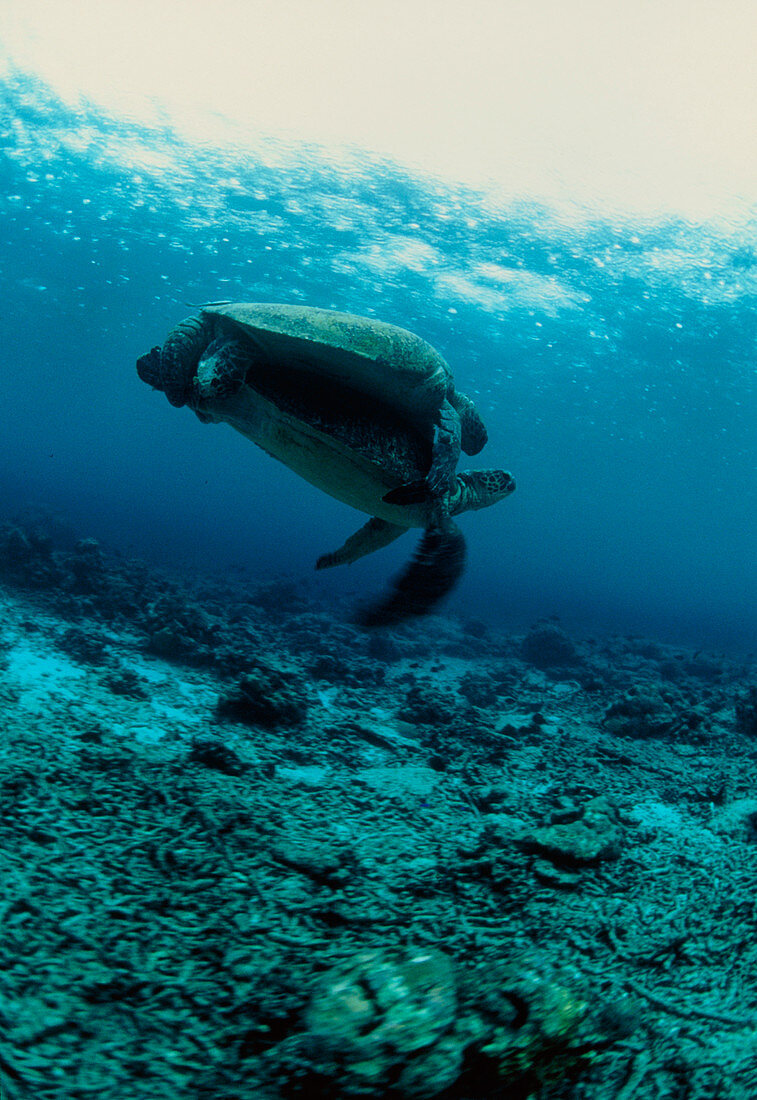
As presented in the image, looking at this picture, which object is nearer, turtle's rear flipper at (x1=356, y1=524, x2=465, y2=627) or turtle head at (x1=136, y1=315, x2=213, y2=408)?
turtle's rear flipper at (x1=356, y1=524, x2=465, y2=627)

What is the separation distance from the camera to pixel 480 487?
4.51 metres

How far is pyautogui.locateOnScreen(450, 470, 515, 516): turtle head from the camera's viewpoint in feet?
14.4

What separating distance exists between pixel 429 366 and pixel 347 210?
47.9ft

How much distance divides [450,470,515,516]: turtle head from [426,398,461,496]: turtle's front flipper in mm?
272

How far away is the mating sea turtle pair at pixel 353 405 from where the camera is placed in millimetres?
4008

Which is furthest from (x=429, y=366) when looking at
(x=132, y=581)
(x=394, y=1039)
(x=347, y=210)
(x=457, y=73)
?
(x=347, y=210)

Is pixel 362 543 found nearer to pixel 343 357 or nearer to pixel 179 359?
pixel 343 357

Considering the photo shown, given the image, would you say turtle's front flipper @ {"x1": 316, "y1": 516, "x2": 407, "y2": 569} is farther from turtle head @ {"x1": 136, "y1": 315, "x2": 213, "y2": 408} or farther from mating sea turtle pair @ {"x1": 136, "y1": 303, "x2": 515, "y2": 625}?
turtle head @ {"x1": 136, "y1": 315, "x2": 213, "y2": 408}

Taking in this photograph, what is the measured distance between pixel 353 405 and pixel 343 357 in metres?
0.47

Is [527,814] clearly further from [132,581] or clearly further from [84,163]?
[84,163]

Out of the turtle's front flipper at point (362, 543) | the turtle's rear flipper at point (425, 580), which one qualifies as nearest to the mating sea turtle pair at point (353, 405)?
the turtle's rear flipper at point (425, 580)

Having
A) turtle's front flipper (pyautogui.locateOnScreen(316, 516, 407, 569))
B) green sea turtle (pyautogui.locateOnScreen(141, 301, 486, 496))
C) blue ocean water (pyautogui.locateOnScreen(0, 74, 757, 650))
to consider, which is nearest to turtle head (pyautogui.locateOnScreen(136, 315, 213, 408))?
green sea turtle (pyautogui.locateOnScreen(141, 301, 486, 496))

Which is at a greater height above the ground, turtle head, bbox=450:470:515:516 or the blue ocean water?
the blue ocean water

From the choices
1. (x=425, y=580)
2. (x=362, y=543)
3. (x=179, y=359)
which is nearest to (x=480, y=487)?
(x=425, y=580)
